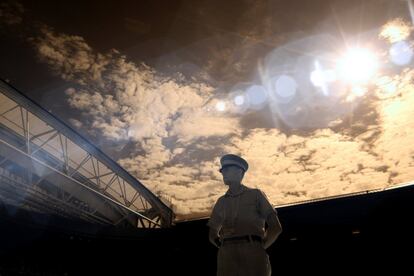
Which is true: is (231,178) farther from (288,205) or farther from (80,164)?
(80,164)

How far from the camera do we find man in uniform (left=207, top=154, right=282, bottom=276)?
109 inches

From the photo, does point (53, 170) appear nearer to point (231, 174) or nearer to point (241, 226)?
point (231, 174)

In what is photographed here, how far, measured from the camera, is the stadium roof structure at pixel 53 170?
8.48 metres

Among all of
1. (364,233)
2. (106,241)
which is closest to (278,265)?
(364,233)

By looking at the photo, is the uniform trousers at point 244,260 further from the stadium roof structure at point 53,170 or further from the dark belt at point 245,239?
the stadium roof structure at point 53,170

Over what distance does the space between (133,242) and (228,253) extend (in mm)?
9731

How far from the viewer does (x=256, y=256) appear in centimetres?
277

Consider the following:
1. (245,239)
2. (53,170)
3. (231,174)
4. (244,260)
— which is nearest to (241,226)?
(245,239)

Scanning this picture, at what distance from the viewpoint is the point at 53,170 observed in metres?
8.91

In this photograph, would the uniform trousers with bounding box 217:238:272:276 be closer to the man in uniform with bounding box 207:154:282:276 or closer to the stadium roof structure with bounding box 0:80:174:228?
the man in uniform with bounding box 207:154:282:276

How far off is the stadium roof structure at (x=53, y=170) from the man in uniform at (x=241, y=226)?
6861mm

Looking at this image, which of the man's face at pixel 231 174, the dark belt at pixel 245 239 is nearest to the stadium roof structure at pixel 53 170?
the man's face at pixel 231 174

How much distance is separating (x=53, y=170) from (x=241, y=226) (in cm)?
763

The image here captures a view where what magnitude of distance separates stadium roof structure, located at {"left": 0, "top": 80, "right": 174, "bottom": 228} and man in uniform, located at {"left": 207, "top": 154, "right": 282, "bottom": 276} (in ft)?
22.5
